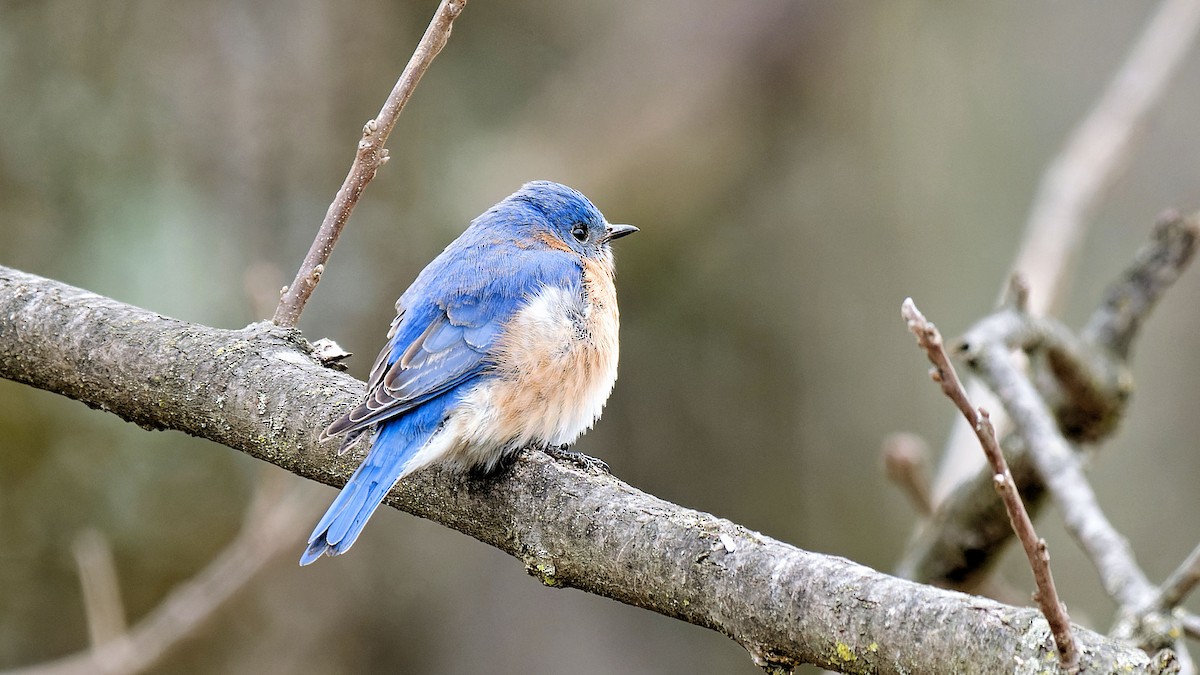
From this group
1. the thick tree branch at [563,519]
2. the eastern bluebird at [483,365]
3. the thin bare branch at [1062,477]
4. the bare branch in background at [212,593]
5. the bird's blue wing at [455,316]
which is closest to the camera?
the thick tree branch at [563,519]

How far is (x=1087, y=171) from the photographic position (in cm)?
370

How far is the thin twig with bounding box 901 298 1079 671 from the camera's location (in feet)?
3.87

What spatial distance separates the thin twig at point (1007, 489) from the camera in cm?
118

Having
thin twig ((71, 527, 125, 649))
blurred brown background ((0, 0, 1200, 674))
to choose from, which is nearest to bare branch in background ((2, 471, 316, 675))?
thin twig ((71, 527, 125, 649))

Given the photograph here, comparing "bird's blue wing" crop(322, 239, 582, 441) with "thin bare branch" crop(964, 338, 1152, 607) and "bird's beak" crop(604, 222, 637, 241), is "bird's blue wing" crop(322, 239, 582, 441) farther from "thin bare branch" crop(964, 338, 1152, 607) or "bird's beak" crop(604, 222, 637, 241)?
"thin bare branch" crop(964, 338, 1152, 607)

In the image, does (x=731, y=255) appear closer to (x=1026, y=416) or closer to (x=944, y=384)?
(x=1026, y=416)

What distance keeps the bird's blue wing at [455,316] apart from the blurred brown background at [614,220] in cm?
212

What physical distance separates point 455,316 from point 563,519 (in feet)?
3.00

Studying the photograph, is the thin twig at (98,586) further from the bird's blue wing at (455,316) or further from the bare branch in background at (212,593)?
Answer: the bird's blue wing at (455,316)

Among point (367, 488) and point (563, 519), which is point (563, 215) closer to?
point (367, 488)

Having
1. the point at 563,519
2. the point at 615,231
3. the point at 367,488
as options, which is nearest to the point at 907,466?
the point at 615,231

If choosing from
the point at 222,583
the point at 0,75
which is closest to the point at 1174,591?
the point at 222,583

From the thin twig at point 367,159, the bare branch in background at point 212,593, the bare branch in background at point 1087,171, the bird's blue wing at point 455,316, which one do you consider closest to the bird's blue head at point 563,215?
the bird's blue wing at point 455,316

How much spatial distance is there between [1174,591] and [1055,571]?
3.22 metres
